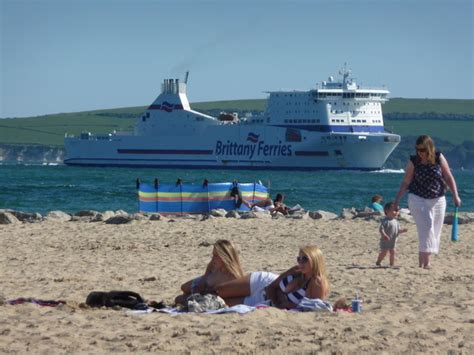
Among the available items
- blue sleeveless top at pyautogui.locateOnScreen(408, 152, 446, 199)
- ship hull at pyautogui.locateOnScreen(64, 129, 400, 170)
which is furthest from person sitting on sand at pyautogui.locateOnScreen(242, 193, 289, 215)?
ship hull at pyautogui.locateOnScreen(64, 129, 400, 170)

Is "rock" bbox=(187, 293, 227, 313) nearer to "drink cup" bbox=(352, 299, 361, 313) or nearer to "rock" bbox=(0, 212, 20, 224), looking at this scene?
"drink cup" bbox=(352, 299, 361, 313)

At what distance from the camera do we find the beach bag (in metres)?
7.73

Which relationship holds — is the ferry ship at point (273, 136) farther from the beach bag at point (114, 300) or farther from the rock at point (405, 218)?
the beach bag at point (114, 300)

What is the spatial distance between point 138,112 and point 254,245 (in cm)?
12180

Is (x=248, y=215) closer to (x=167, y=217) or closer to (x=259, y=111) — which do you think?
(x=167, y=217)

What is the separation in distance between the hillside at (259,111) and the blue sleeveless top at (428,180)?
9125cm

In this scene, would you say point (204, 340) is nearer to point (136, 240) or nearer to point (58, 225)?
point (136, 240)

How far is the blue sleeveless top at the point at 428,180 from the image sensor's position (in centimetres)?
1002

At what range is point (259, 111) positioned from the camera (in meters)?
120

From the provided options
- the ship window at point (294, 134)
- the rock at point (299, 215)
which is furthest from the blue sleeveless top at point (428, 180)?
the ship window at point (294, 134)

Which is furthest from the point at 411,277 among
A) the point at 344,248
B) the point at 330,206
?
the point at 330,206

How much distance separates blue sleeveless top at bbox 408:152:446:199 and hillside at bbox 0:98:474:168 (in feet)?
299

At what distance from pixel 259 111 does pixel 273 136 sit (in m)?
45.6

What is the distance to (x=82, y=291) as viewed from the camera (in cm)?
911
